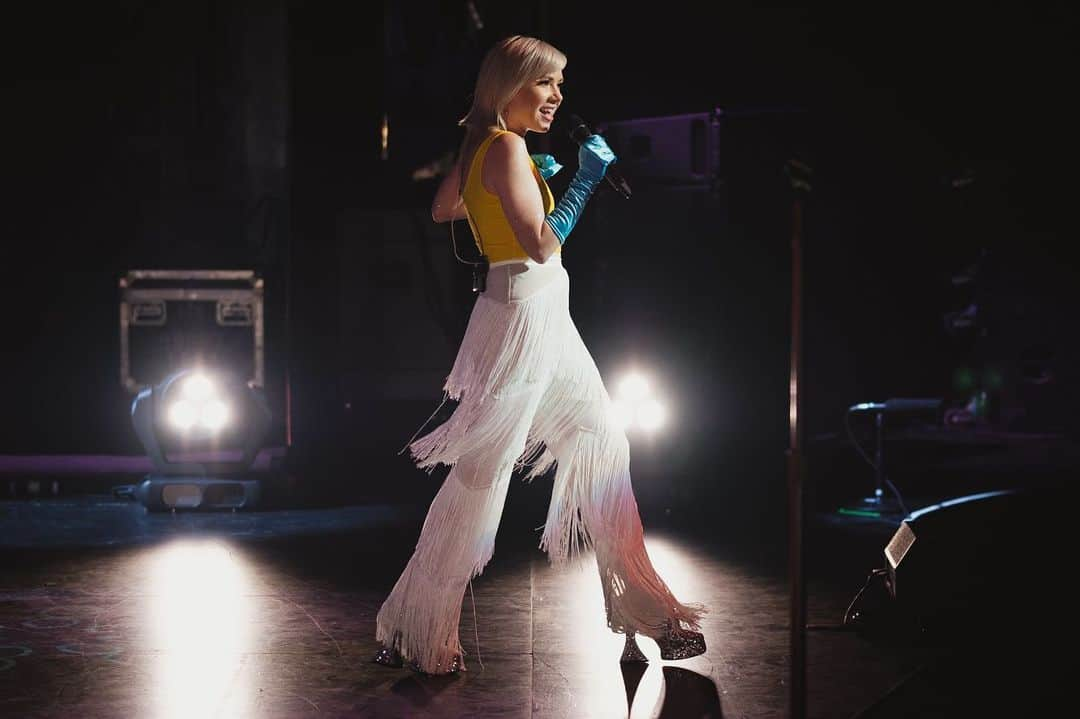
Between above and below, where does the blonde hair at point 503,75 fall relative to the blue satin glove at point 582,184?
above

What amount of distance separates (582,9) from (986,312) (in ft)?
14.1

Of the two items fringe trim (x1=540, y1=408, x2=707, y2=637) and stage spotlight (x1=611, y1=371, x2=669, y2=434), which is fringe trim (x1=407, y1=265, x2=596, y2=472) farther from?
stage spotlight (x1=611, y1=371, x2=669, y2=434)

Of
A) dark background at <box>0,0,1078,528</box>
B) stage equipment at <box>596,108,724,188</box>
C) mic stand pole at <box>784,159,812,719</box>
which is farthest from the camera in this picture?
stage equipment at <box>596,108,724,188</box>

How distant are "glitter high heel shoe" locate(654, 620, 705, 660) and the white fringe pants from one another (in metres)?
0.02

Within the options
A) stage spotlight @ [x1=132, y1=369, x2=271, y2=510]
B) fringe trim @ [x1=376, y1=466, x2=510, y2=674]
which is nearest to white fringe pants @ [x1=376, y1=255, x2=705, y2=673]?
fringe trim @ [x1=376, y1=466, x2=510, y2=674]

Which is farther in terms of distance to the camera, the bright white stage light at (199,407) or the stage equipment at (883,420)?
the bright white stage light at (199,407)

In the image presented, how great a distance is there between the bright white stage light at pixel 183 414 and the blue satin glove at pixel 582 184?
407 centimetres

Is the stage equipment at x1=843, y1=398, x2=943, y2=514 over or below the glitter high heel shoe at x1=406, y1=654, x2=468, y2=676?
over

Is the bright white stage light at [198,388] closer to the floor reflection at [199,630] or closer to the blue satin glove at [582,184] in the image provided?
the floor reflection at [199,630]

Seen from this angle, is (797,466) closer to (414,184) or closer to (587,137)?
(587,137)

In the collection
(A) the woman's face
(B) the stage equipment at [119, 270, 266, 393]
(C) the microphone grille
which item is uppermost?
(A) the woman's face

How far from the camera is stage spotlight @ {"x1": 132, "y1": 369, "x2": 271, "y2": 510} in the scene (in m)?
6.45

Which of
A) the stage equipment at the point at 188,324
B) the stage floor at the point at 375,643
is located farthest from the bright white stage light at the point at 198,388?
the stage floor at the point at 375,643

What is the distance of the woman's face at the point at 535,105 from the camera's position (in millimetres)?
3105
